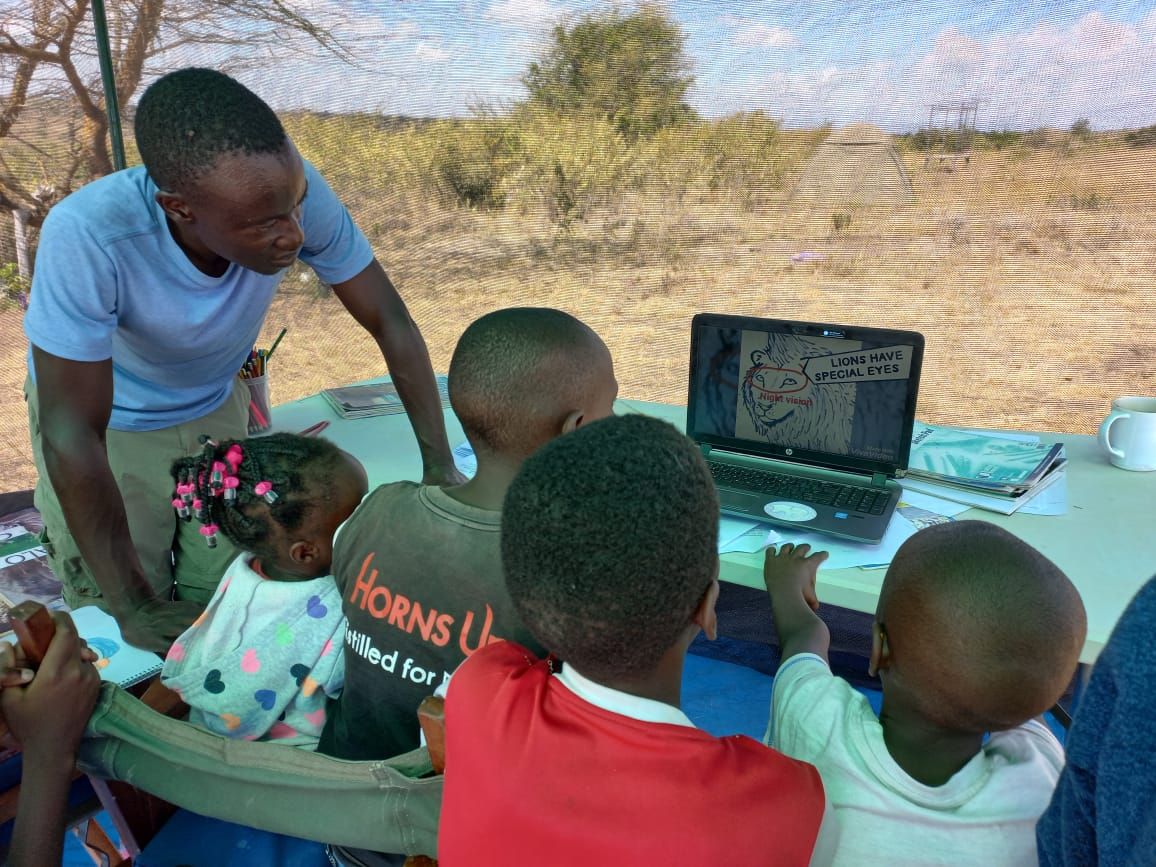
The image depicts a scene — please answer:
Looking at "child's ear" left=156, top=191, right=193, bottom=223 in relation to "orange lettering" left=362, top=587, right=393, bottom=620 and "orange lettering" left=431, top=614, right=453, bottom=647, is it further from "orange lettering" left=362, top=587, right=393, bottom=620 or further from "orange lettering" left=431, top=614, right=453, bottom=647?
"orange lettering" left=431, top=614, right=453, bottom=647

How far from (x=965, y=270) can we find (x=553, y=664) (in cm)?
441

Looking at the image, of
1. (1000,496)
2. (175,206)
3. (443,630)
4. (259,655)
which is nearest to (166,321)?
(175,206)

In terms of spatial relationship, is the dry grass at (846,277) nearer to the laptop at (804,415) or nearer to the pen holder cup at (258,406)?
the pen holder cup at (258,406)

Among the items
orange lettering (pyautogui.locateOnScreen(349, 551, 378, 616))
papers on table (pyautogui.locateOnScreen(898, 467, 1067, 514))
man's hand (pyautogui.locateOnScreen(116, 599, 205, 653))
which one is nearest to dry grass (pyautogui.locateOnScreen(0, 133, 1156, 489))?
papers on table (pyautogui.locateOnScreen(898, 467, 1067, 514))

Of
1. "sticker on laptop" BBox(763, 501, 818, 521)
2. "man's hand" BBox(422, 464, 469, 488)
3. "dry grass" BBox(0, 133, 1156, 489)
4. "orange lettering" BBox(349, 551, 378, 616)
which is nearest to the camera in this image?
"orange lettering" BBox(349, 551, 378, 616)

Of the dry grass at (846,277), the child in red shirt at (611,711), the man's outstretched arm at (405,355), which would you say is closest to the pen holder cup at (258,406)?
the man's outstretched arm at (405,355)

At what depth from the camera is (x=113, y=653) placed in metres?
1.29

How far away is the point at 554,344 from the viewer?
1.17m

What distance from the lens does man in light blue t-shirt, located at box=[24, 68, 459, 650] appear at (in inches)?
49.0

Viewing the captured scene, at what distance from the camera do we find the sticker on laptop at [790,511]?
1468 mm

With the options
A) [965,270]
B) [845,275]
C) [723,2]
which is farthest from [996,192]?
[723,2]

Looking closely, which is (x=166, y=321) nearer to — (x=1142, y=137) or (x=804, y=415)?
(x=804, y=415)

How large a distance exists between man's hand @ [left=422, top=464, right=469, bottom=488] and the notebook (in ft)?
1.99

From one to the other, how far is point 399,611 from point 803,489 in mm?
871
